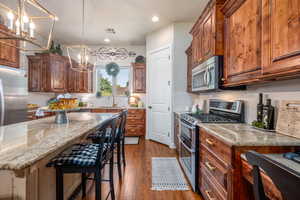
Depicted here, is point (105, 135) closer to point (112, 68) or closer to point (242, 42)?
point (242, 42)

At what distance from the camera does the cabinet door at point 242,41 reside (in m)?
1.41

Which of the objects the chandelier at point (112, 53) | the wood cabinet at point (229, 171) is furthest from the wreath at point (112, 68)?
the wood cabinet at point (229, 171)

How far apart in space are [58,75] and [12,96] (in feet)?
7.57

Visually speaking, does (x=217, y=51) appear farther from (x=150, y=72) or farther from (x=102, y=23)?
(x=102, y=23)

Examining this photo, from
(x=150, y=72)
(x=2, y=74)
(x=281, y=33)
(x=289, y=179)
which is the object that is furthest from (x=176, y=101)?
(x=289, y=179)

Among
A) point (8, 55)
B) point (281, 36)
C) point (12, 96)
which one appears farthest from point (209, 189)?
point (8, 55)

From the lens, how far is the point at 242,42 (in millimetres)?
1612

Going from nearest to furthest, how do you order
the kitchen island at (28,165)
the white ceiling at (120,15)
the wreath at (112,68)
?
1. the kitchen island at (28,165)
2. the white ceiling at (120,15)
3. the wreath at (112,68)

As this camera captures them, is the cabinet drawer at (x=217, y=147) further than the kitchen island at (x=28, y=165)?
Yes

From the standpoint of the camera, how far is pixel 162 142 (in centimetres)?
426

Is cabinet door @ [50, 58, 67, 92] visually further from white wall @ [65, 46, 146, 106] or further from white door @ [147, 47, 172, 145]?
white door @ [147, 47, 172, 145]

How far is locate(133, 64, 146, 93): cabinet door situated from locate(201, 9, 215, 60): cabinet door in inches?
118

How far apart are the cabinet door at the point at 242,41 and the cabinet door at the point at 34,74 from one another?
15.2 ft

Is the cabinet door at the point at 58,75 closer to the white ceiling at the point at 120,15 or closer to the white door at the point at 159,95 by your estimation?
the white ceiling at the point at 120,15
